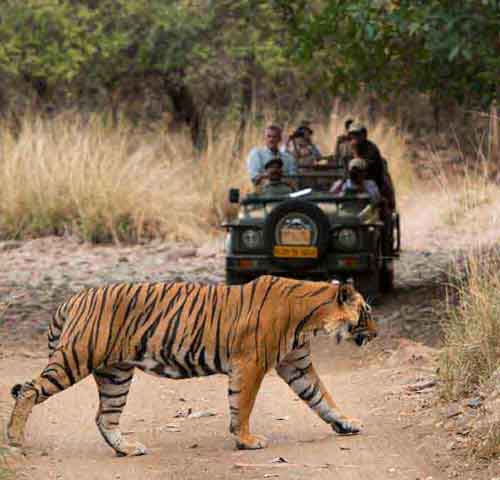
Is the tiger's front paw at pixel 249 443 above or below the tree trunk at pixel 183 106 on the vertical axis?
below

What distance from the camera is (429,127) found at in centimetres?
3083

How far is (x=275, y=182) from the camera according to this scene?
1271cm

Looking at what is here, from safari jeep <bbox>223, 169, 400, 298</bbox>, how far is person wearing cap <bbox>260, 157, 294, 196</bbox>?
152 millimetres

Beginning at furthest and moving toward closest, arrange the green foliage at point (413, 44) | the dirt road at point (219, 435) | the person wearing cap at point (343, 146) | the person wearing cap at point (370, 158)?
the person wearing cap at point (343, 146), the person wearing cap at point (370, 158), the green foliage at point (413, 44), the dirt road at point (219, 435)

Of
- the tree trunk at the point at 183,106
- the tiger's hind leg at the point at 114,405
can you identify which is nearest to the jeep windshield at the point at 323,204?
the tiger's hind leg at the point at 114,405

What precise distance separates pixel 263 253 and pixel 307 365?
464 cm

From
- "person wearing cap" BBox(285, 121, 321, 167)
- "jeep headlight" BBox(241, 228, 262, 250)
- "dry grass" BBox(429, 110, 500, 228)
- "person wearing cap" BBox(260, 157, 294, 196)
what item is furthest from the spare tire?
"person wearing cap" BBox(285, 121, 321, 167)

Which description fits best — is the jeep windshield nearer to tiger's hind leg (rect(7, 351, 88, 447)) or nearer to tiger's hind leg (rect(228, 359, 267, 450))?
tiger's hind leg (rect(228, 359, 267, 450))

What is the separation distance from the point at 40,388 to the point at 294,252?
194 inches

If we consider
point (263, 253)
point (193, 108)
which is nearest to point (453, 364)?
point (263, 253)

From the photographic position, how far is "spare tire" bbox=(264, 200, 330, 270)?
1145cm

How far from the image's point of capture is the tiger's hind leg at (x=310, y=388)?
7.26m

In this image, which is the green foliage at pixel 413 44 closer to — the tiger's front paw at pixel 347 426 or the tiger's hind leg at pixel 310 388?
the tiger's hind leg at pixel 310 388

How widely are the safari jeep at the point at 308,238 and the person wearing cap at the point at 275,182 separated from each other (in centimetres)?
15
